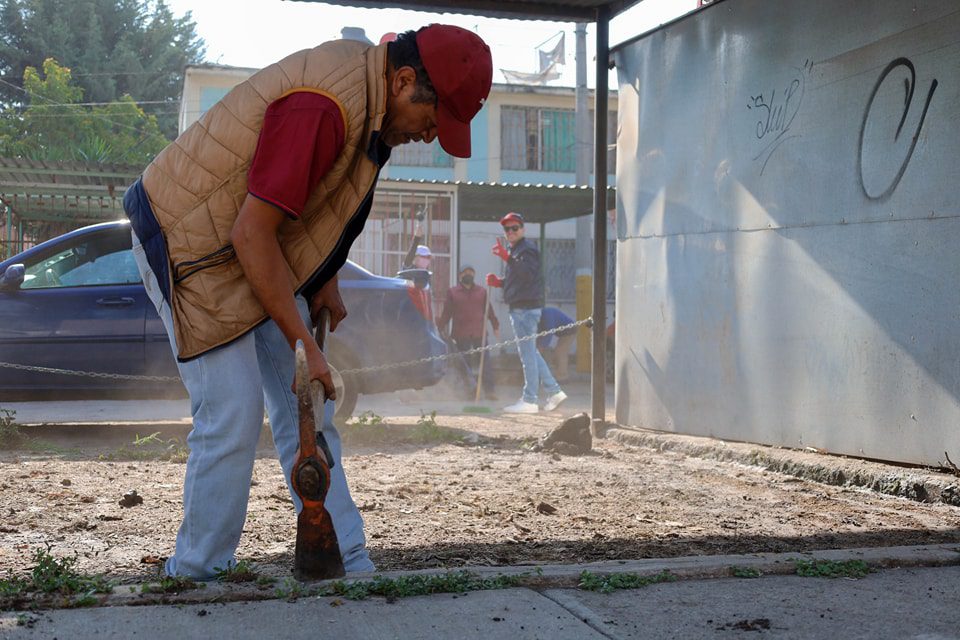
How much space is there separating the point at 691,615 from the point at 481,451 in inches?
178

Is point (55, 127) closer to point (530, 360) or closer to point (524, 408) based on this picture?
point (530, 360)

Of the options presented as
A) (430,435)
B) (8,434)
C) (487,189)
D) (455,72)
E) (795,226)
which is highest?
(487,189)

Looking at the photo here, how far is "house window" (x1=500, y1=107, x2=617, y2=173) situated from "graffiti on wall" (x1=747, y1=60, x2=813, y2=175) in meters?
20.8

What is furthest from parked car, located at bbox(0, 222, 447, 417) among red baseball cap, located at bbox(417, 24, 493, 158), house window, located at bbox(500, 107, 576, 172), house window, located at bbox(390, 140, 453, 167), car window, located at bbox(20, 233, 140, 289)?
house window, located at bbox(500, 107, 576, 172)

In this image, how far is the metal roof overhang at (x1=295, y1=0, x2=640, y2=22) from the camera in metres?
7.41

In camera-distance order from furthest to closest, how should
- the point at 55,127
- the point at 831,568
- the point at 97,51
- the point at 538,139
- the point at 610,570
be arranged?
the point at 97,51 < the point at 55,127 < the point at 538,139 < the point at 831,568 < the point at 610,570

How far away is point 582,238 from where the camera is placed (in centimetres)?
2020

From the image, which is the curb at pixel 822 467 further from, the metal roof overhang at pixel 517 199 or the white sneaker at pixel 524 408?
the metal roof overhang at pixel 517 199

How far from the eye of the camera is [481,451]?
24.4 ft

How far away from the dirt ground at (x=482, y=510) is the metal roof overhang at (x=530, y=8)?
3100 millimetres

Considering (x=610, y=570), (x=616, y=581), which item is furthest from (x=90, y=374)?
(x=616, y=581)

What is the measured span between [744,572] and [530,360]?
26.1 feet

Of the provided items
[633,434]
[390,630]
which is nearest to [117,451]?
[633,434]

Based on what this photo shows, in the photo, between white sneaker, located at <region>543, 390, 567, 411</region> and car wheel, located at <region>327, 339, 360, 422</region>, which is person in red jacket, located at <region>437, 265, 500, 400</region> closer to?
white sneaker, located at <region>543, 390, 567, 411</region>
